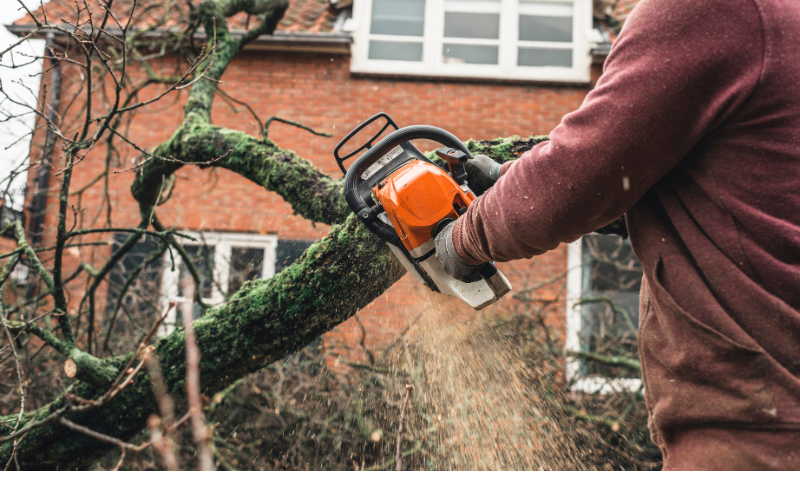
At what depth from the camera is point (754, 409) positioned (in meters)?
1.02

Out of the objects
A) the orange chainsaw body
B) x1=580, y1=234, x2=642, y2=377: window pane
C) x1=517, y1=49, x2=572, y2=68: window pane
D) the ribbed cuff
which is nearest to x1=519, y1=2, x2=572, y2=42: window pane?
x1=517, y1=49, x2=572, y2=68: window pane

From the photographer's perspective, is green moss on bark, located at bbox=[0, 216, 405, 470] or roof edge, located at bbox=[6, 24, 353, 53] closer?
green moss on bark, located at bbox=[0, 216, 405, 470]

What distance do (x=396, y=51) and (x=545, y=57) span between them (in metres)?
1.72

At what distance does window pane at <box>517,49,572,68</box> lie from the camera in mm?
6688

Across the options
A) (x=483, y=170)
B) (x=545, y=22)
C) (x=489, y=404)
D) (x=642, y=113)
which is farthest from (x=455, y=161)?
(x=545, y=22)

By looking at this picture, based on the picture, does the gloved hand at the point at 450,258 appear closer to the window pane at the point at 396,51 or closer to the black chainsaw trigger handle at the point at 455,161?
the black chainsaw trigger handle at the point at 455,161

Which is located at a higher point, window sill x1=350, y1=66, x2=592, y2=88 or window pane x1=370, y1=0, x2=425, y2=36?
window pane x1=370, y1=0, x2=425, y2=36

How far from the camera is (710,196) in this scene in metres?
1.13

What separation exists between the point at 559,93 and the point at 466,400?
4.07 m

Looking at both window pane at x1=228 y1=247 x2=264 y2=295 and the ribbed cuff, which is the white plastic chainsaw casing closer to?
the ribbed cuff

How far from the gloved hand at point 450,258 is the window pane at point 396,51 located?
5325mm

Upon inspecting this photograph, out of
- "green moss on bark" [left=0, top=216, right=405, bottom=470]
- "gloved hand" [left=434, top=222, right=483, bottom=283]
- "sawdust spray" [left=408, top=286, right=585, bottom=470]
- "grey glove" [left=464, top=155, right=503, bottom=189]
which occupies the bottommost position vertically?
"sawdust spray" [left=408, top=286, right=585, bottom=470]

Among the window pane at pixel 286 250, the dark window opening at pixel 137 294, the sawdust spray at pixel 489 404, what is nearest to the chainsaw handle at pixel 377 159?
the sawdust spray at pixel 489 404
